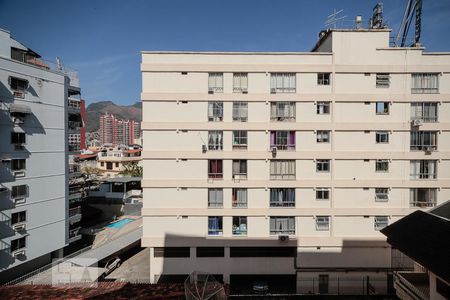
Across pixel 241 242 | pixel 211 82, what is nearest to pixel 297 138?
pixel 211 82

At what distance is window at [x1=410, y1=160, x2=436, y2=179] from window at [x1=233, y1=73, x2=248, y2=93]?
15572 millimetres

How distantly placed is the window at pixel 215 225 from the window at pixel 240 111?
872cm

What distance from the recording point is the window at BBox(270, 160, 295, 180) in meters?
20.2

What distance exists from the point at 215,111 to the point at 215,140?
2.47 meters

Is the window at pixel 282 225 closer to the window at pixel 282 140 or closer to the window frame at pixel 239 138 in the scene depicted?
the window at pixel 282 140

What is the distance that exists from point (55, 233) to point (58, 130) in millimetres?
10736

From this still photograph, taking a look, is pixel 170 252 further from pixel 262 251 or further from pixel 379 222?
pixel 379 222

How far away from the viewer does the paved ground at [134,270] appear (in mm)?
22544

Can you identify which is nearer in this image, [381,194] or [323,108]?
[323,108]

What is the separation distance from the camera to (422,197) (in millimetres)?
20281

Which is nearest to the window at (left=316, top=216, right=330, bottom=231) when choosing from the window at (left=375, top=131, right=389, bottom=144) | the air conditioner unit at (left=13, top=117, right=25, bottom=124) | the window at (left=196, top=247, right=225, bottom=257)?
the window at (left=375, top=131, right=389, bottom=144)

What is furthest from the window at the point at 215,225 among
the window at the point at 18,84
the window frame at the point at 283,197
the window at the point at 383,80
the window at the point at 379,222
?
the window at the point at 18,84

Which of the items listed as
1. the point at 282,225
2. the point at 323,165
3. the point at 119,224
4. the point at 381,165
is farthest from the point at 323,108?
the point at 119,224

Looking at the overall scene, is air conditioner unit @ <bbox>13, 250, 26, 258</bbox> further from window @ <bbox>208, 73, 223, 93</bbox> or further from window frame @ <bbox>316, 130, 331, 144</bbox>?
window frame @ <bbox>316, 130, 331, 144</bbox>
